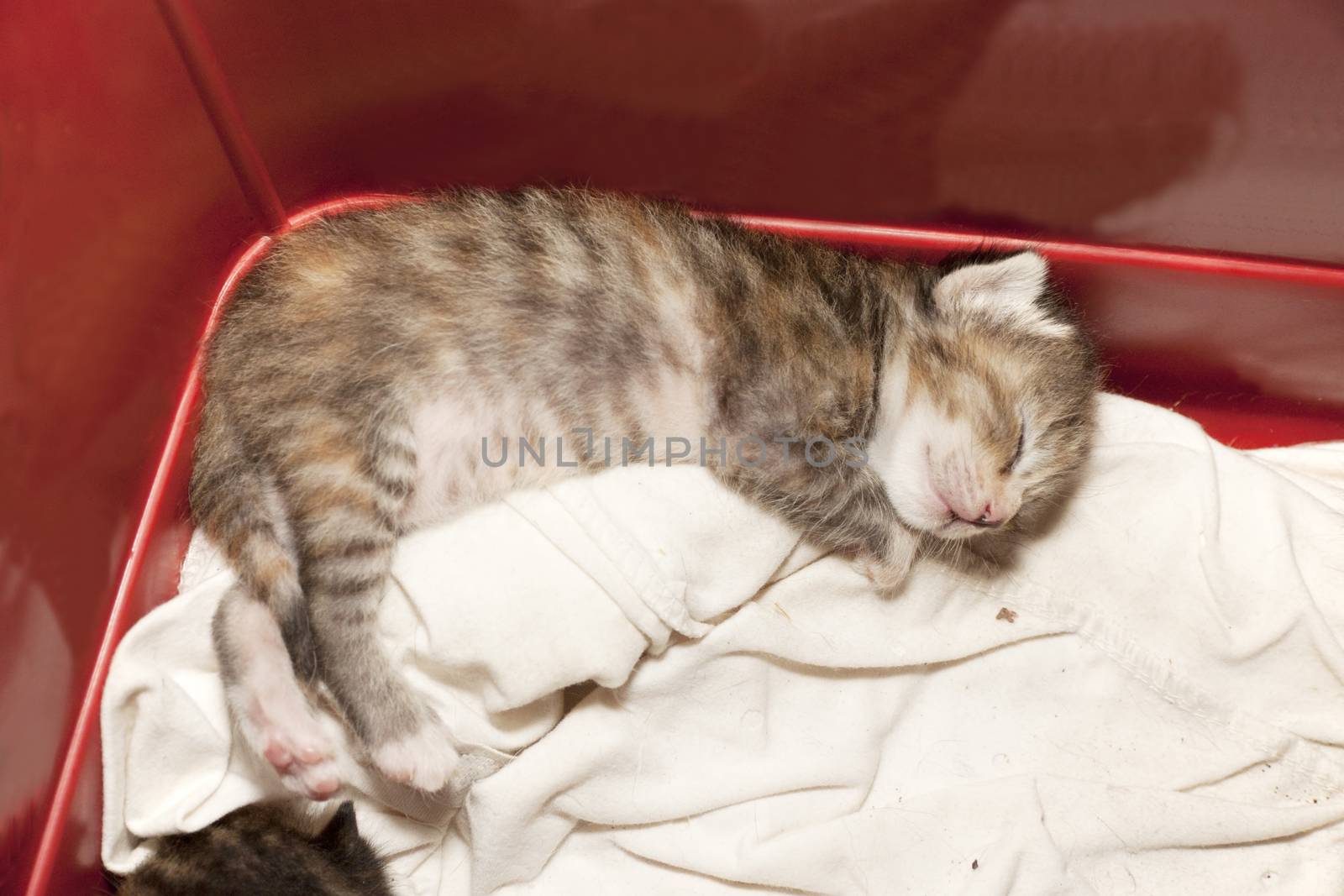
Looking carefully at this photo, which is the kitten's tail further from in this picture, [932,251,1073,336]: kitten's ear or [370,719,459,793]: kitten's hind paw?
[932,251,1073,336]: kitten's ear

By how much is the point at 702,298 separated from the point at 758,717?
846mm

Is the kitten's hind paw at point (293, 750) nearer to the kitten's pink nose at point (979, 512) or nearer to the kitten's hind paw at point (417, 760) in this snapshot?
the kitten's hind paw at point (417, 760)

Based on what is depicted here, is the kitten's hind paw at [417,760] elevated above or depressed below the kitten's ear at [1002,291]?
below

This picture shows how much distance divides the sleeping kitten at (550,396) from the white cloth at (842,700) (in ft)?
0.39

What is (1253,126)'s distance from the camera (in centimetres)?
202

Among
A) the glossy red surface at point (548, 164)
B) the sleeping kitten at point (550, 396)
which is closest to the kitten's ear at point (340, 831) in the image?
the sleeping kitten at point (550, 396)

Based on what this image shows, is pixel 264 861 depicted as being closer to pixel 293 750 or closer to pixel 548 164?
pixel 293 750

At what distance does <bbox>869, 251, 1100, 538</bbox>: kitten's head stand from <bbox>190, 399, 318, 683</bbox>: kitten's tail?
3.64ft

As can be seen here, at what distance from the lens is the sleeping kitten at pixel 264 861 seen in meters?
1.70

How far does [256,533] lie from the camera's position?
1850mm

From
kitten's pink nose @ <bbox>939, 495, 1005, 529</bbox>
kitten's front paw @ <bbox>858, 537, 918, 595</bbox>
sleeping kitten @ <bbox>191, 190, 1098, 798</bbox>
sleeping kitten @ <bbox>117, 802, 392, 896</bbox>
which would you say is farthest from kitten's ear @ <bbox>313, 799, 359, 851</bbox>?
kitten's pink nose @ <bbox>939, 495, 1005, 529</bbox>

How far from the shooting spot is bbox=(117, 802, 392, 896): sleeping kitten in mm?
1701

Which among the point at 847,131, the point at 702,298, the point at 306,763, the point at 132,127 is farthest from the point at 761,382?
the point at 132,127

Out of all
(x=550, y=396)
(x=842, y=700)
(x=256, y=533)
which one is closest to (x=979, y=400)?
(x=842, y=700)
